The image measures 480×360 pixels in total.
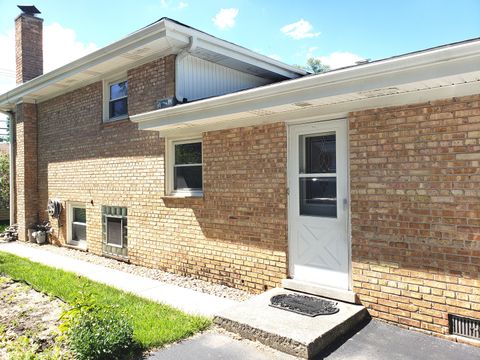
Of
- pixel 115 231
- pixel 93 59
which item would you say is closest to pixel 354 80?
pixel 93 59

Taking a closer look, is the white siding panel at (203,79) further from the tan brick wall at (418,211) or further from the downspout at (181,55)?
the tan brick wall at (418,211)

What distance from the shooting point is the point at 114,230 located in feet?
28.4

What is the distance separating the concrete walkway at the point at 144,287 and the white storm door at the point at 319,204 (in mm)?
1271

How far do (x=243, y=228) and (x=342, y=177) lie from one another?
184cm

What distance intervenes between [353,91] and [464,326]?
9.07 ft

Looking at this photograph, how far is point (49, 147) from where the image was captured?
1103cm

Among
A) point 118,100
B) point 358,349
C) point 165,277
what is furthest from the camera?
point 118,100

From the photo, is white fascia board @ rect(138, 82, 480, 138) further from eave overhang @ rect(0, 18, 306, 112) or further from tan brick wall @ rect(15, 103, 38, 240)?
tan brick wall @ rect(15, 103, 38, 240)

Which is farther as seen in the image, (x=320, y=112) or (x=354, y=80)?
(x=320, y=112)

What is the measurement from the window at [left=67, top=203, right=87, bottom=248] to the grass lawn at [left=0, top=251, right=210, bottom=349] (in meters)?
2.03

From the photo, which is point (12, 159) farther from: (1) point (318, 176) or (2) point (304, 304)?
(2) point (304, 304)

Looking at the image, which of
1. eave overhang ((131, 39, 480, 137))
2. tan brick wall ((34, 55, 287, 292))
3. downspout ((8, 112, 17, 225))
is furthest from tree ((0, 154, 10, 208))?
eave overhang ((131, 39, 480, 137))

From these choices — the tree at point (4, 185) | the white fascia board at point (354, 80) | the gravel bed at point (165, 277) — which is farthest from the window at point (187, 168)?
the tree at point (4, 185)

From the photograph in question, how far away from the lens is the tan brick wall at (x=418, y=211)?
394 cm
